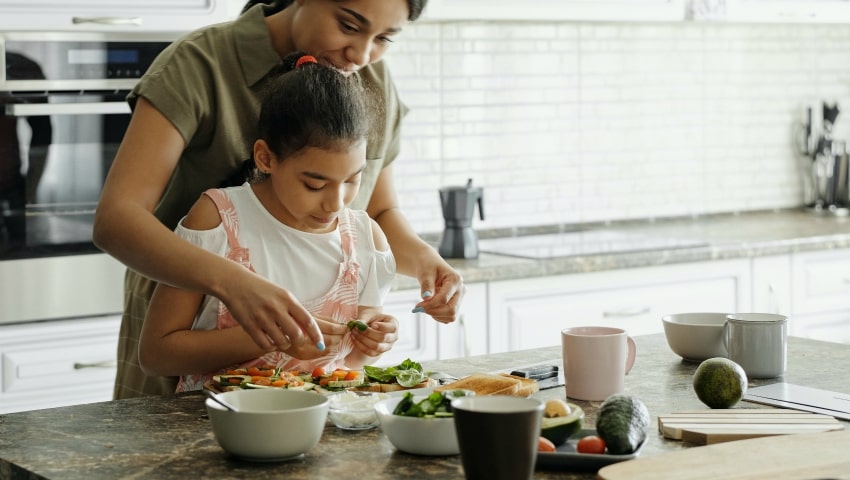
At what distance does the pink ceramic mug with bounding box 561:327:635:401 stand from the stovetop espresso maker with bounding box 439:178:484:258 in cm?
190

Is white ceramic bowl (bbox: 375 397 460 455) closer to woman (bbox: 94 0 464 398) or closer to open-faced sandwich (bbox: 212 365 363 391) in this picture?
open-faced sandwich (bbox: 212 365 363 391)

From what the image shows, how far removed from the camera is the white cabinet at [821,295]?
4.21 metres

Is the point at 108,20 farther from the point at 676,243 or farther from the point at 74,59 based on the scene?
the point at 676,243

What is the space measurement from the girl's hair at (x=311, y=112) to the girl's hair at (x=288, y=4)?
0.59ft

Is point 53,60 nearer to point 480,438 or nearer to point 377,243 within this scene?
point 377,243

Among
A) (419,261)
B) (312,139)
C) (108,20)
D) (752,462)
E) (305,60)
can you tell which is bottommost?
(752,462)

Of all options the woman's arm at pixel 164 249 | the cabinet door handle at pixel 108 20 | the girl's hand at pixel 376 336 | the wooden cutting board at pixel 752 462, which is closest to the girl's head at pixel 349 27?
the woman's arm at pixel 164 249

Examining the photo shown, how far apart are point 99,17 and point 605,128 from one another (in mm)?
2098

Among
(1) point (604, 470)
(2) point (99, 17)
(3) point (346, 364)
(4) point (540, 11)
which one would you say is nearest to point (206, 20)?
(2) point (99, 17)

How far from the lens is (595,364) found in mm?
1852

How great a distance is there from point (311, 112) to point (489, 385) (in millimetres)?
572

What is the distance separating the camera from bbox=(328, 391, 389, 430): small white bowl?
1657 mm

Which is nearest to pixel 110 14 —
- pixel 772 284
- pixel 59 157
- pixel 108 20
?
pixel 108 20

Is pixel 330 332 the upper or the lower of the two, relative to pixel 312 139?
lower
